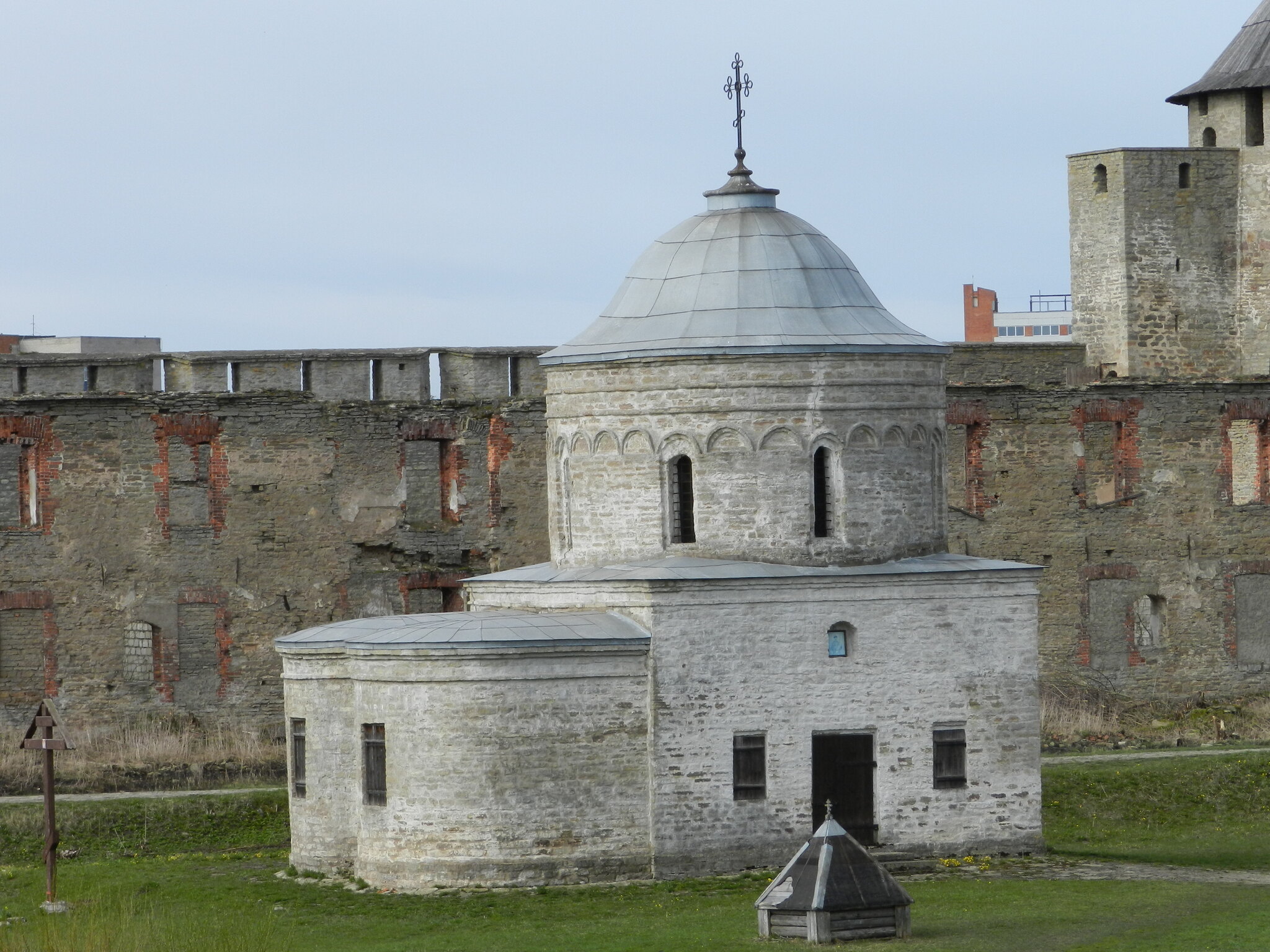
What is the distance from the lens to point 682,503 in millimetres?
25000

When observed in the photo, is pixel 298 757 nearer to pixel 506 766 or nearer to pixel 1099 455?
pixel 506 766

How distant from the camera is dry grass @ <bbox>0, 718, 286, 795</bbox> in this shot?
30250 millimetres

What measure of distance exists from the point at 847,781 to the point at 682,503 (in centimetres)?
343

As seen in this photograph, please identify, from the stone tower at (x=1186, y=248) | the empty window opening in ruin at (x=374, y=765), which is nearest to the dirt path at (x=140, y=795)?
the empty window opening in ruin at (x=374, y=765)

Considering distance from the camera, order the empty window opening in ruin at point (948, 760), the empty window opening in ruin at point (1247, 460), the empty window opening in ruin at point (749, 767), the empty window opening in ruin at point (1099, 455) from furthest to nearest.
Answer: the empty window opening in ruin at point (1247, 460) → the empty window opening in ruin at point (1099, 455) → the empty window opening in ruin at point (948, 760) → the empty window opening in ruin at point (749, 767)

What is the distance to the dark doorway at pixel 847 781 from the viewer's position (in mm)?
24234

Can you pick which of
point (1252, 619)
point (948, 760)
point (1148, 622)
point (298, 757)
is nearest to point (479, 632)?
point (298, 757)

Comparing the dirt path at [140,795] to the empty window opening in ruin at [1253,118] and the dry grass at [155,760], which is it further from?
the empty window opening in ruin at [1253,118]

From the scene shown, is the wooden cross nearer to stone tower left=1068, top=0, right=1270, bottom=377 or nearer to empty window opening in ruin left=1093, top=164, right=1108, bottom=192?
stone tower left=1068, top=0, right=1270, bottom=377

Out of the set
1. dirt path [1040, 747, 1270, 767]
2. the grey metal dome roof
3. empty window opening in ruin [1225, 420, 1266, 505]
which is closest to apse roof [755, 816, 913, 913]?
the grey metal dome roof

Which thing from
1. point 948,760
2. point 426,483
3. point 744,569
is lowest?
point 948,760

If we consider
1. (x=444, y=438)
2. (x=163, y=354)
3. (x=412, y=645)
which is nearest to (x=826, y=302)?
(x=412, y=645)

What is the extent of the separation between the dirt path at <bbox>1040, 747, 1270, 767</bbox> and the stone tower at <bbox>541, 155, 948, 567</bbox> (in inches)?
250

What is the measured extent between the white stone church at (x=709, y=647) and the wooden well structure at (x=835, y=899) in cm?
363
